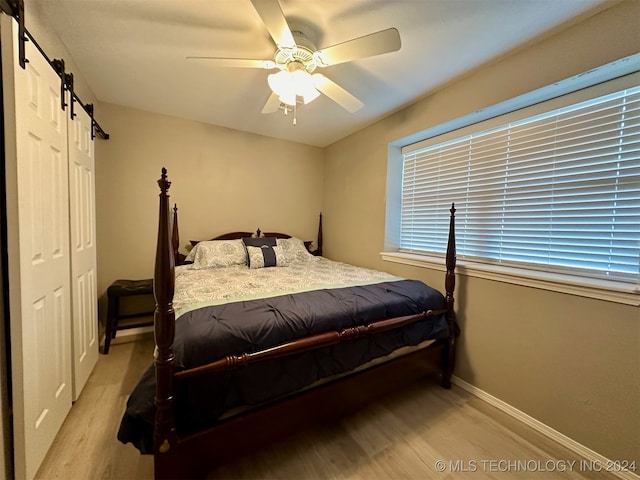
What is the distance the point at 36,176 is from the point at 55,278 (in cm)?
58

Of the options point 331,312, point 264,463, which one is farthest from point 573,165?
point 264,463

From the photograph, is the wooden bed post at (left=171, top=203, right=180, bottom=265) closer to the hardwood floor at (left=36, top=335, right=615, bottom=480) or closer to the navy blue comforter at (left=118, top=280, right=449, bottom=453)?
the hardwood floor at (left=36, top=335, right=615, bottom=480)

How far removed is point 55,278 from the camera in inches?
57.9

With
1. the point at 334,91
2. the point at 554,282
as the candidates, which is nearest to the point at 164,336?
the point at 334,91

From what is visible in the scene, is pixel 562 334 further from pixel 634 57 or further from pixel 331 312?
pixel 634 57

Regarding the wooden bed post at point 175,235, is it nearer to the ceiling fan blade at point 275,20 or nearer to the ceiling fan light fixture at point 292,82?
the ceiling fan light fixture at point 292,82

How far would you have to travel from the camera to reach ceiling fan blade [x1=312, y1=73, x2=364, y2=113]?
5.72 ft

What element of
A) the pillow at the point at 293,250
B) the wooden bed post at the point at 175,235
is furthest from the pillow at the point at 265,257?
the wooden bed post at the point at 175,235

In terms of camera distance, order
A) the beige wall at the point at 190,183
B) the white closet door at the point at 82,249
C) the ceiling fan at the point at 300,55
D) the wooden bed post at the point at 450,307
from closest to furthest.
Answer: the ceiling fan at the point at 300,55 < the white closet door at the point at 82,249 < the wooden bed post at the point at 450,307 < the beige wall at the point at 190,183

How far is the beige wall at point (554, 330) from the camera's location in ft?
4.40

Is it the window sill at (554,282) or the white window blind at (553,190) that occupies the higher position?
the white window blind at (553,190)

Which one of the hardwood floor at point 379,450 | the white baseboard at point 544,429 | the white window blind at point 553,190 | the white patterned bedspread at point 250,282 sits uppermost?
the white window blind at point 553,190

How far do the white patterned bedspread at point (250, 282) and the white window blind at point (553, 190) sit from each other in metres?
0.93

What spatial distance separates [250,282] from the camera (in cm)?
204
